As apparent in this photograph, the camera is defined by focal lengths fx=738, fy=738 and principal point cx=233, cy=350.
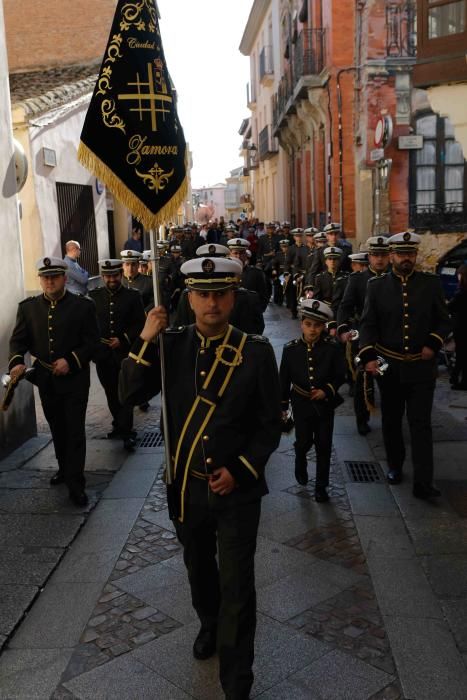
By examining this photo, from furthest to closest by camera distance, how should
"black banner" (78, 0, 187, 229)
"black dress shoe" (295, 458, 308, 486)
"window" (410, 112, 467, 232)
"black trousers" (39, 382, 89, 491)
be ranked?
"window" (410, 112, 467, 232) → "black dress shoe" (295, 458, 308, 486) → "black trousers" (39, 382, 89, 491) → "black banner" (78, 0, 187, 229)

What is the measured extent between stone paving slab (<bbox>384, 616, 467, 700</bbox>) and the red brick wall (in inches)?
909

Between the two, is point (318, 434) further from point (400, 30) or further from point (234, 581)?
point (400, 30)

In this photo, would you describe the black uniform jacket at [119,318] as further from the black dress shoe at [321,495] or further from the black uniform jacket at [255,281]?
the black dress shoe at [321,495]

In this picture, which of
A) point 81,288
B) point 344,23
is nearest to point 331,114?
point 344,23

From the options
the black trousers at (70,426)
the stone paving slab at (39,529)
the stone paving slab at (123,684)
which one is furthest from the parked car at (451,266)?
the stone paving slab at (123,684)

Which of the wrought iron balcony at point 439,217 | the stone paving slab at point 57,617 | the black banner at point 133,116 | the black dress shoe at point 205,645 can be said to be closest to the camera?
the black banner at point 133,116

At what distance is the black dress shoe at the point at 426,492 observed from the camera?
19.4 ft

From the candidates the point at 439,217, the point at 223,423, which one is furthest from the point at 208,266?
the point at 439,217

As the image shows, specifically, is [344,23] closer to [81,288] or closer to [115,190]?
[81,288]

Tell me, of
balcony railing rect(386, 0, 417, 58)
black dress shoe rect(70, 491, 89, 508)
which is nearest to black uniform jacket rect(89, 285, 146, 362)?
black dress shoe rect(70, 491, 89, 508)

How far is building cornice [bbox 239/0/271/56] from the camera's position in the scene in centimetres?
3784

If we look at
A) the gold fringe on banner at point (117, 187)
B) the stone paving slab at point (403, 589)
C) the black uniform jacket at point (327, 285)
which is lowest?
the stone paving slab at point (403, 589)

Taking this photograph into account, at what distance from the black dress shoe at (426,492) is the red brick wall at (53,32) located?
21.4 m

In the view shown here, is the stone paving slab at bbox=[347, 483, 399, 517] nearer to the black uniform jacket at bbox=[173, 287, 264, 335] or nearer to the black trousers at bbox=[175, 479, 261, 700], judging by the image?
the black uniform jacket at bbox=[173, 287, 264, 335]
